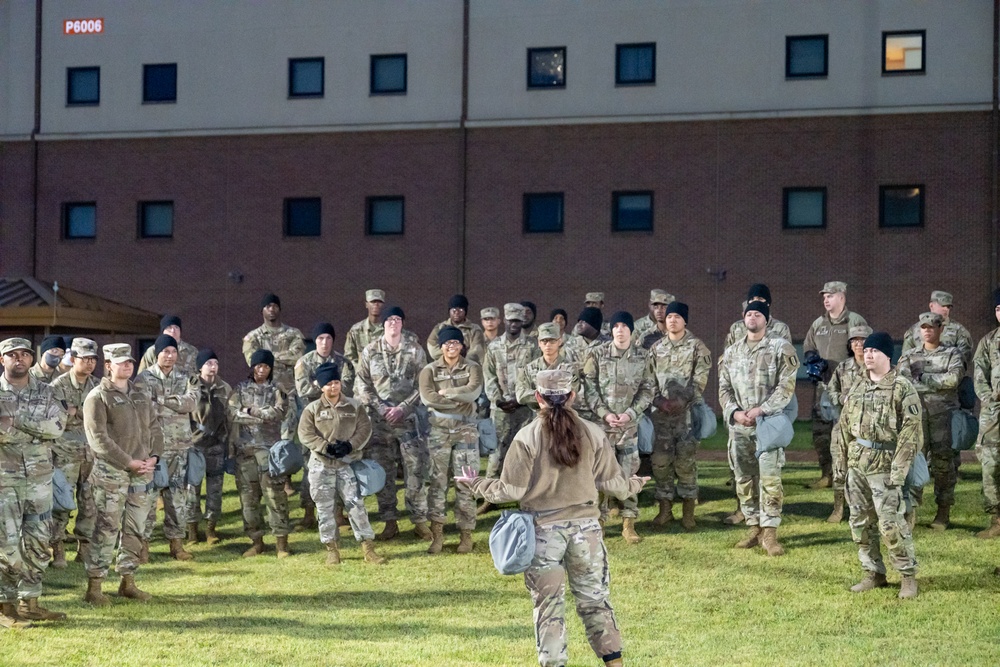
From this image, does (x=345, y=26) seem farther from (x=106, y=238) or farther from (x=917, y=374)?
(x=917, y=374)

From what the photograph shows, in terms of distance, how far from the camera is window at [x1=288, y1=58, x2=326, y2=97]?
28297 mm

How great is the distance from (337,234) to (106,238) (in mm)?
5786

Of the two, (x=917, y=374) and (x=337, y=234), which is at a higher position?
(x=337, y=234)

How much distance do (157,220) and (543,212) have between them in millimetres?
9302

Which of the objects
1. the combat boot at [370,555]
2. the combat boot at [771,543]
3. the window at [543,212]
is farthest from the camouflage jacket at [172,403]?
the window at [543,212]

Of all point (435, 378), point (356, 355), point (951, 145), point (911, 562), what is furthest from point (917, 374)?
point (951, 145)

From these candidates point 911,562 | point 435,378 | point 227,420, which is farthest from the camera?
point 227,420

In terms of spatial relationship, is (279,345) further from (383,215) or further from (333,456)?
(383,215)

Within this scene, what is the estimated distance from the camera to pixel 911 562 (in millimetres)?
10828

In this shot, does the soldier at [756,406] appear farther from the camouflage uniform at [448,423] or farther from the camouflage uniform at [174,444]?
the camouflage uniform at [174,444]

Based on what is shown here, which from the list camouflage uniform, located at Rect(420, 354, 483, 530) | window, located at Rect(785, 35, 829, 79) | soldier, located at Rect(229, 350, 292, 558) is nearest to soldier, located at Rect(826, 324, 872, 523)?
camouflage uniform, located at Rect(420, 354, 483, 530)

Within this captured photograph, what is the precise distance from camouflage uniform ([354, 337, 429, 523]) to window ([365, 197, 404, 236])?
1393 cm

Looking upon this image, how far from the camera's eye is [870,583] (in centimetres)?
1120

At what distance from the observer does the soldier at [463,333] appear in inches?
611
